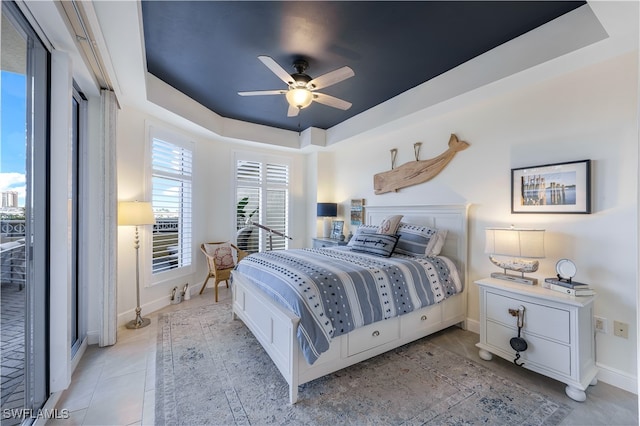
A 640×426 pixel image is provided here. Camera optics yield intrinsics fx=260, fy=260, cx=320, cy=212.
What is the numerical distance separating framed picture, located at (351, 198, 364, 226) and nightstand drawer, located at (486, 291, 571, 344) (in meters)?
2.45

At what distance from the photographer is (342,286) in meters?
2.11

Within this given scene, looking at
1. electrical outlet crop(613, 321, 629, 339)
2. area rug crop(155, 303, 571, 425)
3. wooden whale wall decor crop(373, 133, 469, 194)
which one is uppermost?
wooden whale wall decor crop(373, 133, 469, 194)

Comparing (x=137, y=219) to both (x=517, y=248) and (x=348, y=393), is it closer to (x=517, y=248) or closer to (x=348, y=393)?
(x=348, y=393)

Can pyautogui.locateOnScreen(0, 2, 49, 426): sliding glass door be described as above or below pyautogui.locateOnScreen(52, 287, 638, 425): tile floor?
above

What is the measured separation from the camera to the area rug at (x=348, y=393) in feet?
5.60

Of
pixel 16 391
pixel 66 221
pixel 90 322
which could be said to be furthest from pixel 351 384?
pixel 90 322

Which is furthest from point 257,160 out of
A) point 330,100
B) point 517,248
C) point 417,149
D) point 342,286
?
point 517,248

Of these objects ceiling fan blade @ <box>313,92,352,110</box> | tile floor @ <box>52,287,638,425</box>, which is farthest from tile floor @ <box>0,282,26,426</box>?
ceiling fan blade @ <box>313,92,352,110</box>

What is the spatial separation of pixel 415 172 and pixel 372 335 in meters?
2.34

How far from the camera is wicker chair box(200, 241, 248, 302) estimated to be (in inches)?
154

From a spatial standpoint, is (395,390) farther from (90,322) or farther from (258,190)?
(258,190)

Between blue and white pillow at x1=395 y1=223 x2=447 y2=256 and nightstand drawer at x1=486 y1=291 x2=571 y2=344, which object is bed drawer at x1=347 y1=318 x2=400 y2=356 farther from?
blue and white pillow at x1=395 y1=223 x2=447 y2=256

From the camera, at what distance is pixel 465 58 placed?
2.61m

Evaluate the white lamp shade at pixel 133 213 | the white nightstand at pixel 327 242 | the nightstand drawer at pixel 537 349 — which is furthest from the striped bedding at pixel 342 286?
the white nightstand at pixel 327 242
